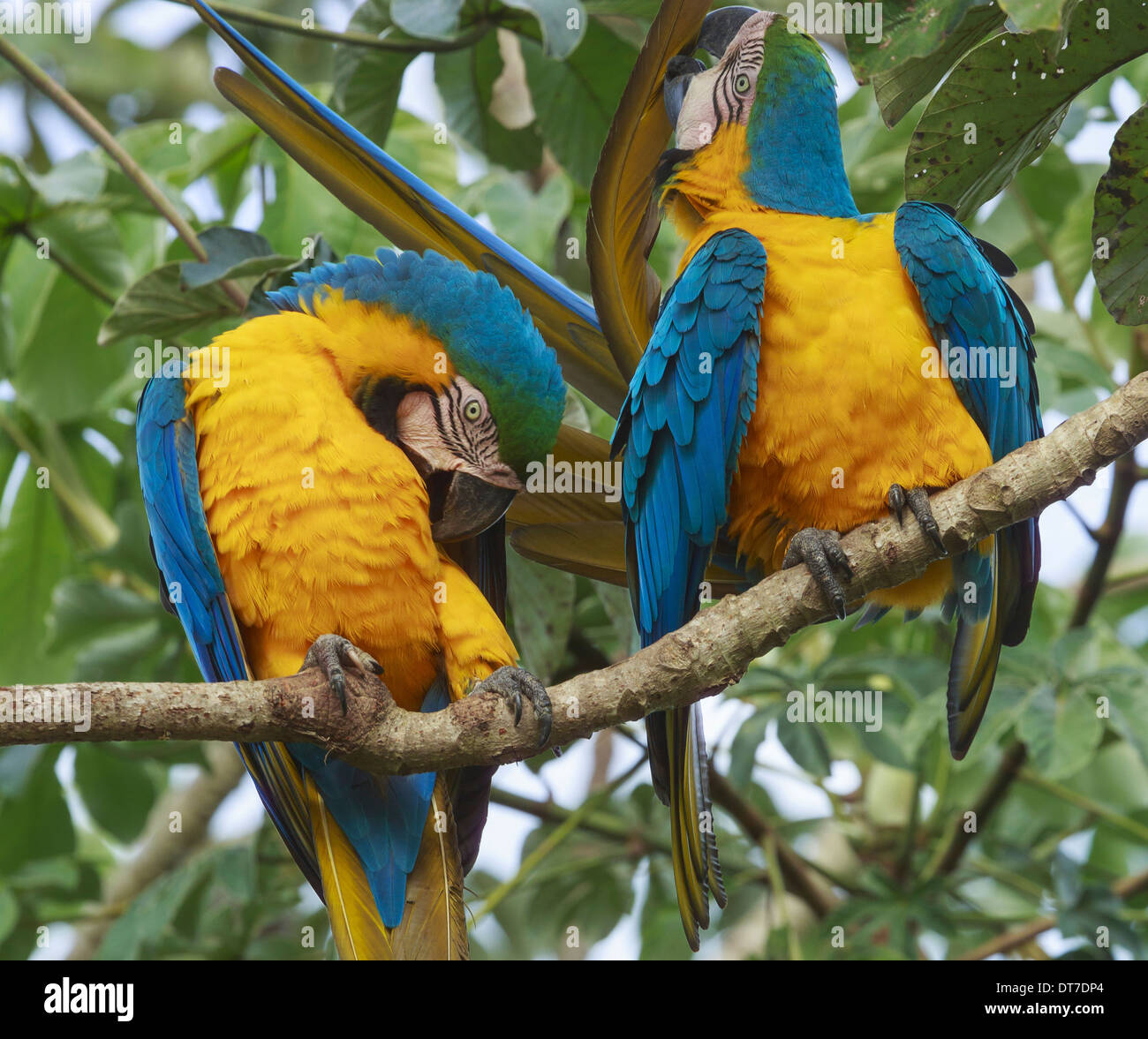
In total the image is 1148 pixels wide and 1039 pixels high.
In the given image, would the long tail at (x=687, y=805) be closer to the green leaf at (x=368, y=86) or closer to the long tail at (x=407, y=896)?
the long tail at (x=407, y=896)

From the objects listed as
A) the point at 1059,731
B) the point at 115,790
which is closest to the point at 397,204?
the point at 1059,731

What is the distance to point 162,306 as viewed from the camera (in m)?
2.62

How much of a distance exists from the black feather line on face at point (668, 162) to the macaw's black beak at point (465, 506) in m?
0.65

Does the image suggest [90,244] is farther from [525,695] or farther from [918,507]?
[918,507]

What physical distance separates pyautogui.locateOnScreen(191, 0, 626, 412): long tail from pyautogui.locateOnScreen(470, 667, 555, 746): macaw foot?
72 centimetres

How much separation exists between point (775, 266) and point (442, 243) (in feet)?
2.22

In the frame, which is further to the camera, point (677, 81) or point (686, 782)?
point (677, 81)

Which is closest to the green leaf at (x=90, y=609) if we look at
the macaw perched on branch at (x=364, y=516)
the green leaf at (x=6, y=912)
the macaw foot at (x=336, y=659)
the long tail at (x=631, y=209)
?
the green leaf at (x=6, y=912)

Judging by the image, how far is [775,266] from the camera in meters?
2.08

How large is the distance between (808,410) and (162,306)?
58.3 inches

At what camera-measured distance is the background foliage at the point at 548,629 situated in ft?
9.05
